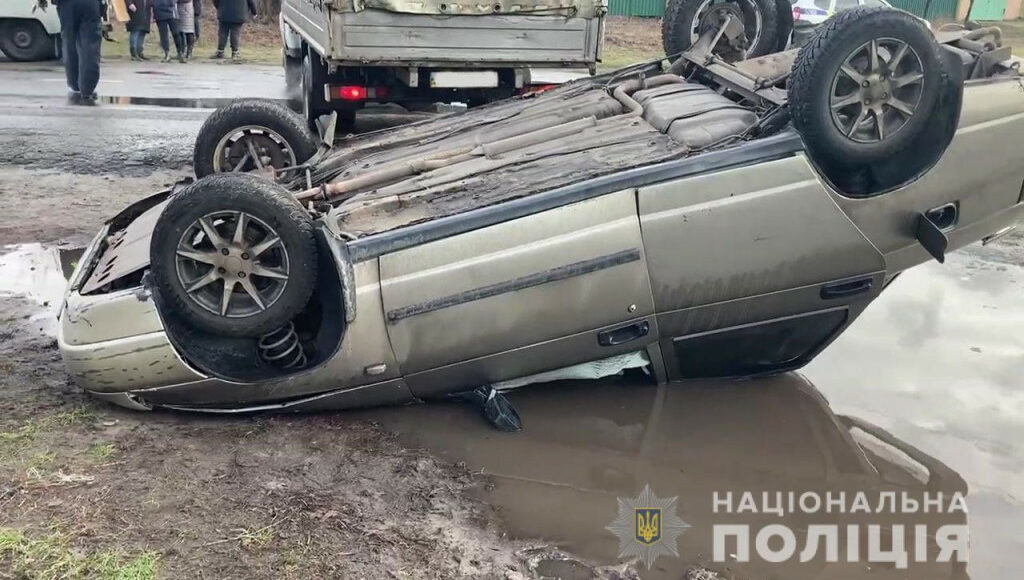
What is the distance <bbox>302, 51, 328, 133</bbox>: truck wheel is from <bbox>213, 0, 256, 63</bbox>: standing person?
810 centimetres

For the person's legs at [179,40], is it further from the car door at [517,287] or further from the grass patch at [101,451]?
the car door at [517,287]

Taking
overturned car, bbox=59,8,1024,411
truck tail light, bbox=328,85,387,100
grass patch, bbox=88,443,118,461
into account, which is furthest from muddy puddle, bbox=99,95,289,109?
grass patch, bbox=88,443,118,461

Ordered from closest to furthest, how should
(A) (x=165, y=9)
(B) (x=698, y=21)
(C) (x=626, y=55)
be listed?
(B) (x=698, y=21), (A) (x=165, y=9), (C) (x=626, y=55)

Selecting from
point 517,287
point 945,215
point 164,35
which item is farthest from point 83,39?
point 945,215

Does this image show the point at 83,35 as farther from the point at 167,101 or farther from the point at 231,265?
the point at 231,265

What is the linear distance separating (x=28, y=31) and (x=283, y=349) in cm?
1348

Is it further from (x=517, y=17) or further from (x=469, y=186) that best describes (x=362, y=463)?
(x=517, y=17)

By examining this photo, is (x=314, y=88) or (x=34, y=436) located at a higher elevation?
(x=314, y=88)

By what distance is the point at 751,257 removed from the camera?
3.91 meters

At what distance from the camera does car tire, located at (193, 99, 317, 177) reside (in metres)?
5.32

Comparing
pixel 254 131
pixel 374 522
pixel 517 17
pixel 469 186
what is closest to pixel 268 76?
pixel 517 17

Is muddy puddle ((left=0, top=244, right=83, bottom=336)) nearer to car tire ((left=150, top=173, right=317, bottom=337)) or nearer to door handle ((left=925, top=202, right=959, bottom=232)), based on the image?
car tire ((left=150, top=173, right=317, bottom=337))

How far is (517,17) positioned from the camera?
27.9 feet

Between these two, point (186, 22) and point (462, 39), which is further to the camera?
point (186, 22)
